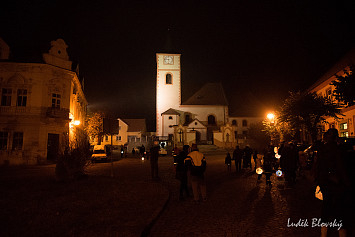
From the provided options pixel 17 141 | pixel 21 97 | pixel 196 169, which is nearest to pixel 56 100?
pixel 21 97

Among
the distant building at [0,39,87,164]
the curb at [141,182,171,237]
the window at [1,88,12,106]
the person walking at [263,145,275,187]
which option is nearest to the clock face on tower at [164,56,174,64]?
the distant building at [0,39,87,164]

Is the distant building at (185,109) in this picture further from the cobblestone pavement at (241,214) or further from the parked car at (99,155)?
the cobblestone pavement at (241,214)

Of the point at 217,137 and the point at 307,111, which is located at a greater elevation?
the point at 307,111

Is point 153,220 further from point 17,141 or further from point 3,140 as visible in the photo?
point 3,140

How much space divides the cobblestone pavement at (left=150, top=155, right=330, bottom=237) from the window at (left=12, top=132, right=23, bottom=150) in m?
17.9

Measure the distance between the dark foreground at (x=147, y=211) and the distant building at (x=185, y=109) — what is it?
44032 mm

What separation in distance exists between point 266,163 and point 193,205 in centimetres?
517

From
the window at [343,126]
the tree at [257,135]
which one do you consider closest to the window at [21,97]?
the window at [343,126]

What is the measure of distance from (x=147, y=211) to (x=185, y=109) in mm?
51728

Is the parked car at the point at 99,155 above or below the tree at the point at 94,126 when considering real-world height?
below

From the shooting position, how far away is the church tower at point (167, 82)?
58.2m

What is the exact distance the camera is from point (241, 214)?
273 inches

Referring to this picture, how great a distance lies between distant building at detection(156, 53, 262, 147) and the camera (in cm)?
5566

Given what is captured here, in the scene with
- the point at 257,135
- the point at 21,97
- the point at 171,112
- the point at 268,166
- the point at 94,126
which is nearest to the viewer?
the point at 268,166
